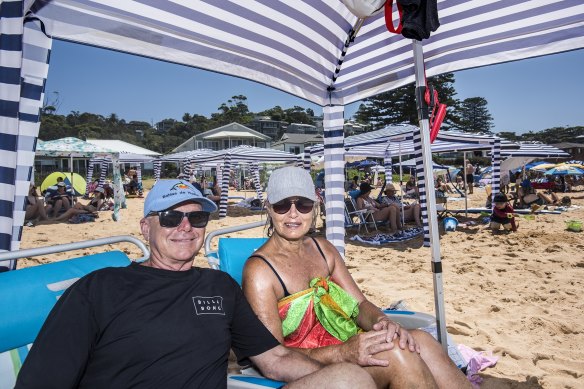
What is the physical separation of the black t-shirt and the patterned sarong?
0.81 ft

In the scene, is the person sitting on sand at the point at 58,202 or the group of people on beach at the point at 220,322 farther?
the person sitting on sand at the point at 58,202

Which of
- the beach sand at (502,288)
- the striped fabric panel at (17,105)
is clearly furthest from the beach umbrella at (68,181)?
the striped fabric panel at (17,105)

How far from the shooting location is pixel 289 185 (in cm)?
208

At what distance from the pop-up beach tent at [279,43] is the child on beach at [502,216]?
19.2 feet

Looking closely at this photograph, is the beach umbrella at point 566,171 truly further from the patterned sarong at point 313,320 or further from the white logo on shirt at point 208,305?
the white logo on shirt at point 208,305

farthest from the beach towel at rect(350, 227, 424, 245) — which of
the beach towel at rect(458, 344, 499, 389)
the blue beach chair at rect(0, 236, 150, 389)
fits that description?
A: the blue beach chair at rect(0, 236, 150, 389)

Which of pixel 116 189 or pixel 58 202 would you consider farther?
pixel 116 189

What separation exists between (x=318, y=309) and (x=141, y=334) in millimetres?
905

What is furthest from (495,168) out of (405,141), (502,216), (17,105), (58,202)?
(58,202)

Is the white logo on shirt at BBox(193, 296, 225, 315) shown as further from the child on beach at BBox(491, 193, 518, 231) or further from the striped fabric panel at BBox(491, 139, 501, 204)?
the striped fabric panel at BBox(491, 139, 501, 204)

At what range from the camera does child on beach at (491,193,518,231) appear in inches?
322

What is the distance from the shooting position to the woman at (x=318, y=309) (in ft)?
5.25

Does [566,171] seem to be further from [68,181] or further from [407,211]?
[68,181]

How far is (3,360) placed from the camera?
1.55 m
